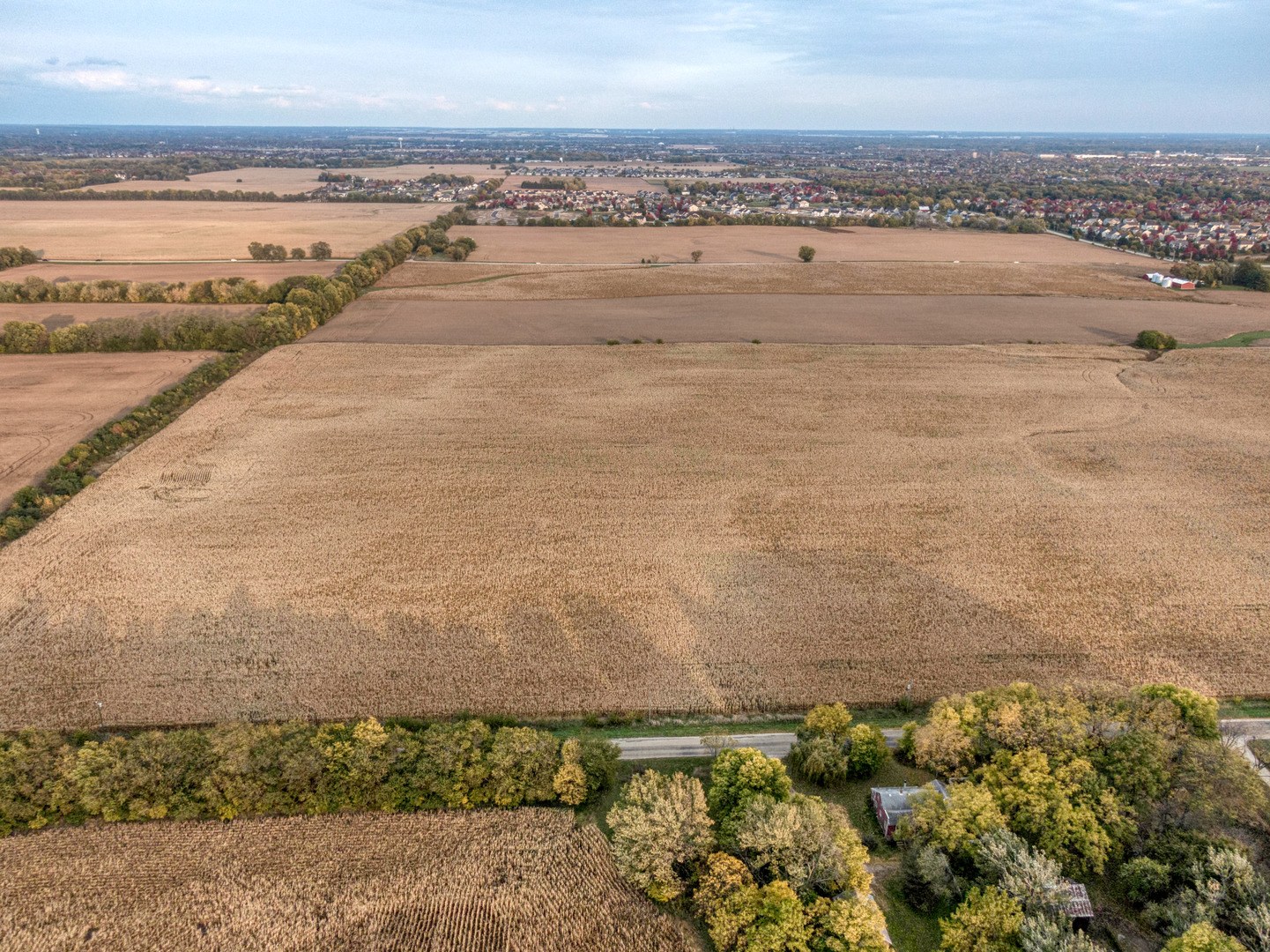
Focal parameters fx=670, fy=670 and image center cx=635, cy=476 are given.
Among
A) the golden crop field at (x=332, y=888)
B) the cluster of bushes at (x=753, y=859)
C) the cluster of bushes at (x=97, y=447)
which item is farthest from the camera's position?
the cluster of bushes at (x=97, y=447)

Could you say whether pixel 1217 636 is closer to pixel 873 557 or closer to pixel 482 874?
pixel 873 557

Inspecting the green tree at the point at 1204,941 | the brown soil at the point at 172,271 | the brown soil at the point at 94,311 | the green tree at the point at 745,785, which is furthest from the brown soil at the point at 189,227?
the green tree at the point at 1204,941

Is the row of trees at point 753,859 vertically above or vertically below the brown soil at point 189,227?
below

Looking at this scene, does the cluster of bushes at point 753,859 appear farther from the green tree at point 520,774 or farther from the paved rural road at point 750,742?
the paved rural road at point 750,742

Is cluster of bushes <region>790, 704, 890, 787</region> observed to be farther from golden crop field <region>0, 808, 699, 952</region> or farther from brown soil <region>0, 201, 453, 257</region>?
brown soil <region>0, 201, 453, 257</region>

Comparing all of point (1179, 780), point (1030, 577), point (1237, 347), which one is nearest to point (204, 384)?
point (1030, 577)

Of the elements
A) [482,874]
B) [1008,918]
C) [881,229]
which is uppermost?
[881,229]

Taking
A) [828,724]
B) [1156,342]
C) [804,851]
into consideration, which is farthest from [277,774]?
[1156,342]

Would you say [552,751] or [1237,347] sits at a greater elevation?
[1237,347]
